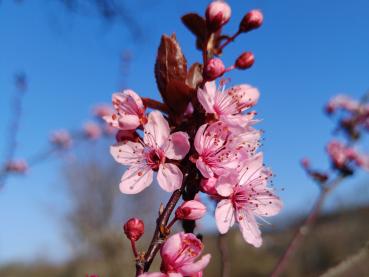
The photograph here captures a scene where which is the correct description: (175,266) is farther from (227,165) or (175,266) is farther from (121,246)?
(121,246)

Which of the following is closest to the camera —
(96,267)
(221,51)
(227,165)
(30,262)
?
(227,165)

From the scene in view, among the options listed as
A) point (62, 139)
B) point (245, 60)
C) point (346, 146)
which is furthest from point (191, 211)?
point (62, 139)

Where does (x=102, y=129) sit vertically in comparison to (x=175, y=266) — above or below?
above

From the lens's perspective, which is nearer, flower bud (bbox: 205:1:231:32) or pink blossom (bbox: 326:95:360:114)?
flower bud (bbox: 205:1:231:32)

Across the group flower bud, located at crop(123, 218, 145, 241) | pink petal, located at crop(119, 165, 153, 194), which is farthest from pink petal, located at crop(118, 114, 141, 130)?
flower bud, located at crop(123, 218, 145, 241)

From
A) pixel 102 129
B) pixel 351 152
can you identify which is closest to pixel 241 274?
pixel 102 129

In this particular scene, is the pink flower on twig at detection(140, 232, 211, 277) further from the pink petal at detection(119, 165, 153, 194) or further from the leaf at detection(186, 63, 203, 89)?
the leaf at detection(186, 63, 203, 89)
